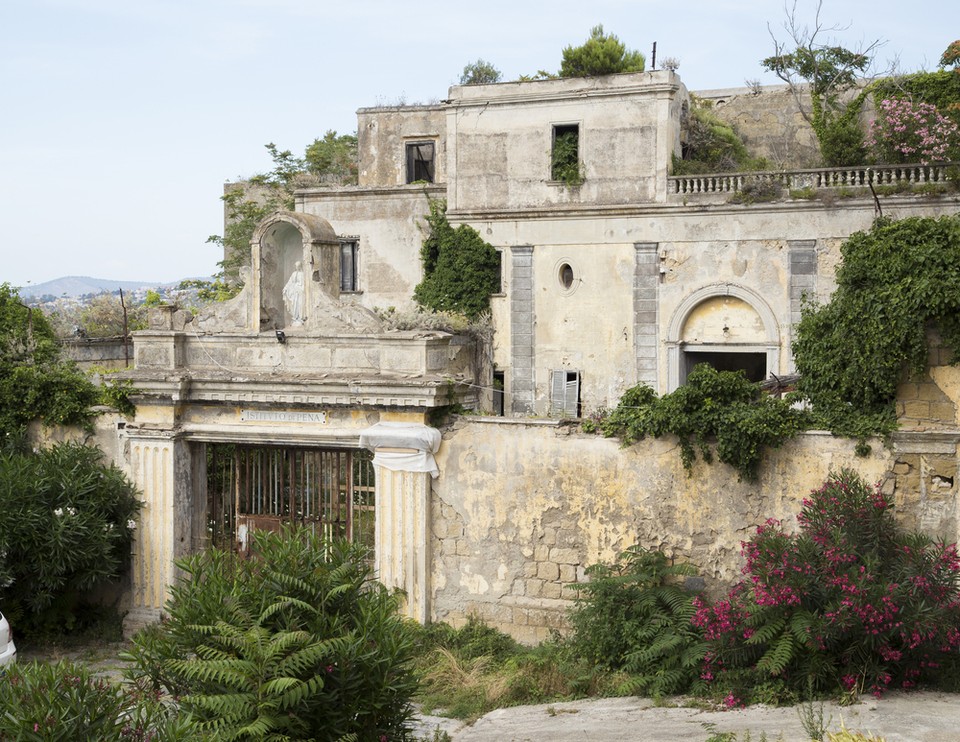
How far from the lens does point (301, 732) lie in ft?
26.3

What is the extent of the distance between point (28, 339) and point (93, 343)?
10246mm

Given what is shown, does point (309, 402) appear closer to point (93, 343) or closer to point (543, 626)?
point (543, 626)

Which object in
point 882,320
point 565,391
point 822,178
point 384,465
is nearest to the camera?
point 882,320

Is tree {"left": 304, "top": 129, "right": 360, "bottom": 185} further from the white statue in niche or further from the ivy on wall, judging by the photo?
the ivy on wall

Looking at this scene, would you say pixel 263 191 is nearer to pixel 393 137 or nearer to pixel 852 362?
pixel 393 137

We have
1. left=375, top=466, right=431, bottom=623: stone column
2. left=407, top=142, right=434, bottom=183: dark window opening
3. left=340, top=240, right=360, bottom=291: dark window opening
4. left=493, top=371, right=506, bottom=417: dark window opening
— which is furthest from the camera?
left=407, top=142, right=434, bottom=183: dark window opening

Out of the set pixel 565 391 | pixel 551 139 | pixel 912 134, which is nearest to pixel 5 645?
pixel 565 391

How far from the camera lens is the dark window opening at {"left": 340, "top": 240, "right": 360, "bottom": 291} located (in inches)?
1117

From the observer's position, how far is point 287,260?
1486 cm

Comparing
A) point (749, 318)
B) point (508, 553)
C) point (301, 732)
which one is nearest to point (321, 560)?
point (301, 732)

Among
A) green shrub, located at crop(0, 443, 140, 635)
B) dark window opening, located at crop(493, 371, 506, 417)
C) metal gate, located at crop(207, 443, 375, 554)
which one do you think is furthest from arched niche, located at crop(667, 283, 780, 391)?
green shrub, located at crop(0, 443, 140, 635)

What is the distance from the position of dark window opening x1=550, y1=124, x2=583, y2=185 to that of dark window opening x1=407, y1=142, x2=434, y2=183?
4628mm

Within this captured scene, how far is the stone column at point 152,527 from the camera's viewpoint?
14305 millimetres

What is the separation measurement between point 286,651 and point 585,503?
5.17 meters
